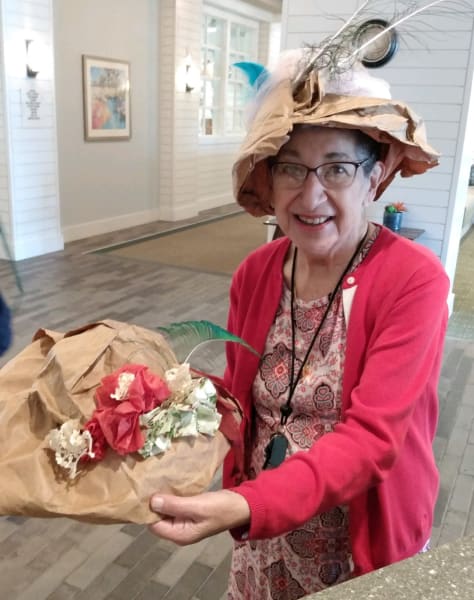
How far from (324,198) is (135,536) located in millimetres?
1832

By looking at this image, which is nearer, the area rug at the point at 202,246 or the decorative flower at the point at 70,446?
the decorative flower at the point at 70,446

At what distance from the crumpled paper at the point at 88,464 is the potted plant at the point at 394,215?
4.12 meters

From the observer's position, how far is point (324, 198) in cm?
101

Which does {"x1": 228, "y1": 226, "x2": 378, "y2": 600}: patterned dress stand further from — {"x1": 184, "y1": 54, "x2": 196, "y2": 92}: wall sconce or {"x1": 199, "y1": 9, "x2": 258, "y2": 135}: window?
{"x1": 199, "y1": 9, "x2": 258, "y2": 135}: window

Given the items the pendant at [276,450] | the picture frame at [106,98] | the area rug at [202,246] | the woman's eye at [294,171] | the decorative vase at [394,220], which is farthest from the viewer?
the picture frame at [106,98]

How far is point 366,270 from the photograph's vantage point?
1049 mm

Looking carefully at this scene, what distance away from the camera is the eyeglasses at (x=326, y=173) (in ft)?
3.28

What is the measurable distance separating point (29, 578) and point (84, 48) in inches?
246

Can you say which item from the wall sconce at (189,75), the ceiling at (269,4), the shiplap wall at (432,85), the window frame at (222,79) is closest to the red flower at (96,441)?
the shiplap wall at (432,85)

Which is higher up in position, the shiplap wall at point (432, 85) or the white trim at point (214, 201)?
the shiplap wall at point (432, 85)

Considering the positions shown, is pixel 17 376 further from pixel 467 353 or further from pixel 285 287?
pixel 467 353

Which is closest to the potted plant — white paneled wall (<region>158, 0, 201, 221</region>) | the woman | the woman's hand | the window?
the woman

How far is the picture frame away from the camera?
7176 mm

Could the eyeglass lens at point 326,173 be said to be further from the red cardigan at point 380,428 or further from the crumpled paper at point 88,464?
the crumpled paper at point 88,464
